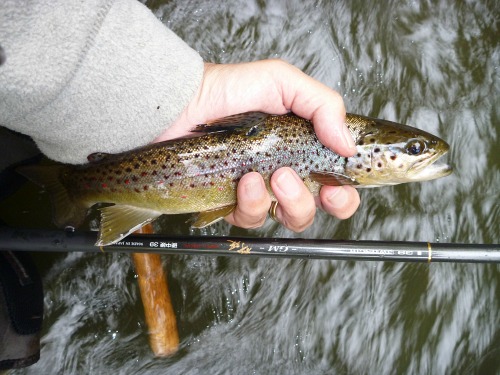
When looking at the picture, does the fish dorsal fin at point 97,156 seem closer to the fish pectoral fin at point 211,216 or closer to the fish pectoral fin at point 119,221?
the fish pectoral fin at point 119,221

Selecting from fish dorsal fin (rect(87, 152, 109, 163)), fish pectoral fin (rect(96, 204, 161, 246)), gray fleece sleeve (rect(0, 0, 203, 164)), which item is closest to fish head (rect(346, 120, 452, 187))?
gray fleece sleeve (rect(0, 0, 203, 164))

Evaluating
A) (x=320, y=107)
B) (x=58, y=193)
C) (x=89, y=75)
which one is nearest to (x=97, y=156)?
(x=58, y=193)

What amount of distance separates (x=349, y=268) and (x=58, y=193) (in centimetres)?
209

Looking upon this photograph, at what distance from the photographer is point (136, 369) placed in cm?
310

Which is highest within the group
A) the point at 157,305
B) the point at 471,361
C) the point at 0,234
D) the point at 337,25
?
the point at 337,25

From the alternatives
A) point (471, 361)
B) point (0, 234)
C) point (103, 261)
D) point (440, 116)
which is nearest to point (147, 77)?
point (0, 234)

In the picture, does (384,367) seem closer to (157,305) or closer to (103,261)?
(157,305)

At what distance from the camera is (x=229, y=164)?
80.2 inches

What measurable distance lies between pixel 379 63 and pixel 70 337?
2899 millimetres

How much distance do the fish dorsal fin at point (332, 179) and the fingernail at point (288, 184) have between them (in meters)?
0.10

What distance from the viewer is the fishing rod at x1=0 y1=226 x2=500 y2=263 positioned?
2.08 meters

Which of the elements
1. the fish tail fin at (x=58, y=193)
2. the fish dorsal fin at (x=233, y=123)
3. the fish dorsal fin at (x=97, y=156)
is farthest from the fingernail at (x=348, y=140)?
the fish tail fin at (x=58, y=193)

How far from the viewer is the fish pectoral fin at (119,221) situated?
2.05m

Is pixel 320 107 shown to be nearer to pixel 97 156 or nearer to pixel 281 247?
pixel 281 247
